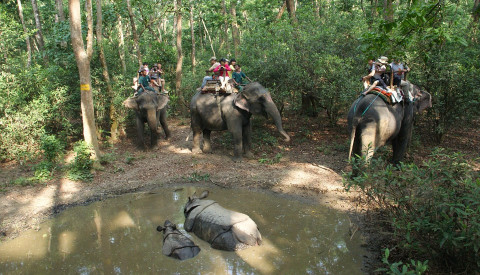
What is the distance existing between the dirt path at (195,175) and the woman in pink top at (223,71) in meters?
2.24

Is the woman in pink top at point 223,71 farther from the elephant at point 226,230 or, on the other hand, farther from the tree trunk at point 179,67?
the tree trunk at point 179,67

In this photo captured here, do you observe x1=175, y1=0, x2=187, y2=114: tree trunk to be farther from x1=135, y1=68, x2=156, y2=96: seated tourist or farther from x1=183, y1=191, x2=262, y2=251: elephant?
x1=183, y1=191, x2=262, y2=251: elephant

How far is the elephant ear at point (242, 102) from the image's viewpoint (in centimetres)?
951

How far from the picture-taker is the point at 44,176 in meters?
8.34

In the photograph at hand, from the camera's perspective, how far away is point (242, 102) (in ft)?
31.4

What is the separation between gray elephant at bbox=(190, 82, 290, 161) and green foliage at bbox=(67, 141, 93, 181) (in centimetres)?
Answer: 316

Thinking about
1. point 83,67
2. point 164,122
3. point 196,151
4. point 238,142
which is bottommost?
point 196,151

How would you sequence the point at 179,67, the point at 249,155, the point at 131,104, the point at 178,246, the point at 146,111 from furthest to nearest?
the point at 179,67 → the point at 131,104 → the point at 146,111 → the point at 249,155 → the point at 178,246

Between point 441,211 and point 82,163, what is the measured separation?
26.5ft

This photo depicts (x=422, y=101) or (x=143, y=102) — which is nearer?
(x=422, y=101)

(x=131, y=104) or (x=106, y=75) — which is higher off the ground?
(x=106, y=75)

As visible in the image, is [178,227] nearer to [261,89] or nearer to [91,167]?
[91,167]

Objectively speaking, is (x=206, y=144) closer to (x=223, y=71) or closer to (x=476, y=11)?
(x=223, y=71)

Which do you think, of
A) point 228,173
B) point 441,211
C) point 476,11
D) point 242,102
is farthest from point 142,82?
point 441,211
